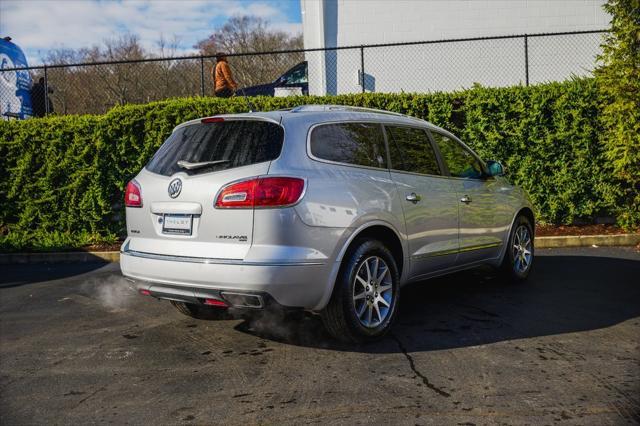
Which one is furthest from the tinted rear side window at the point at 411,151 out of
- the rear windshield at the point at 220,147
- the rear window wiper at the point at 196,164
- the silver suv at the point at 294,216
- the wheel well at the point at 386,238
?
the rear window wiper at the point at 196,164

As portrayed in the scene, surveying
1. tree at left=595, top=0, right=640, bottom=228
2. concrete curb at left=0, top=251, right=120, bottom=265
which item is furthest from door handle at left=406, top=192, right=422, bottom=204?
concrete curb at left=0, top=251, right=120, bottom=265

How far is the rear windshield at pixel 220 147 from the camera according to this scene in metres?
4.55

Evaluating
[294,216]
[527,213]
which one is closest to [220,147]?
[294,216]

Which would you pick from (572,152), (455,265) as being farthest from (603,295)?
(572,152)

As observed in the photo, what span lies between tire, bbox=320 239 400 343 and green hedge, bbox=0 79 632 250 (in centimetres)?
665

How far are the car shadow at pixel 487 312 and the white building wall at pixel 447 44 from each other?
35.8 feet

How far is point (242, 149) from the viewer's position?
182 inches

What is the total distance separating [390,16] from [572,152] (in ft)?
30.3

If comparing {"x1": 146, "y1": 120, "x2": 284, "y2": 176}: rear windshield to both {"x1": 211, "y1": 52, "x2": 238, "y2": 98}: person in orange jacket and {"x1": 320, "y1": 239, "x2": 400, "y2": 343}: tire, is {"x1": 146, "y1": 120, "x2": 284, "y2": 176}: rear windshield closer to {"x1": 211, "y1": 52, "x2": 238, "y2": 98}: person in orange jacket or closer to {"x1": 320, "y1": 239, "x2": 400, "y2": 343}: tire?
{"x1": 320, "y1": 239, "x2": 400, "y2": 343}: tire

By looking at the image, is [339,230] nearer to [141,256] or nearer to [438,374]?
[438,374]

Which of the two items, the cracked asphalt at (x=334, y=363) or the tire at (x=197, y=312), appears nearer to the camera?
the cracked asphalt at (x=334, y=363)

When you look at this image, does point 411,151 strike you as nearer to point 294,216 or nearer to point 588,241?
point 294,216

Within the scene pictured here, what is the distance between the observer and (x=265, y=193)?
170 inches

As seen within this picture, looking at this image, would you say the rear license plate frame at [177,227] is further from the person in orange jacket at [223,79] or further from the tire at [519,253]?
the person in orange jacket at [223,79]
